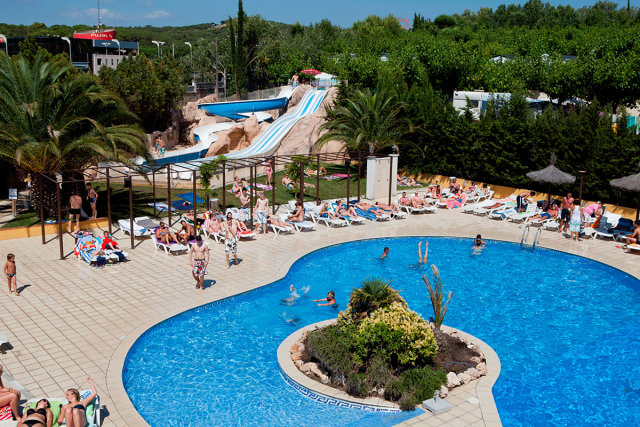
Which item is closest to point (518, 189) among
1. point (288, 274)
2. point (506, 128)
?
point (506, 128)

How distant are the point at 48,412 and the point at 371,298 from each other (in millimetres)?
4988

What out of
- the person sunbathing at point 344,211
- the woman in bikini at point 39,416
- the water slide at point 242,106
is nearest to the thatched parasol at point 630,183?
the person sunbathing at point 344,211

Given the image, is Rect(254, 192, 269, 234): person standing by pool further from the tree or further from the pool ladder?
the tree

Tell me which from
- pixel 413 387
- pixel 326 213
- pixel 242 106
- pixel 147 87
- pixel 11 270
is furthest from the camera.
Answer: pixel 242 106

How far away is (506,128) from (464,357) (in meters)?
16.1

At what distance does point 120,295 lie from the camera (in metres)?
12.7

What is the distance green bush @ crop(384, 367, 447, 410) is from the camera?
8484mm

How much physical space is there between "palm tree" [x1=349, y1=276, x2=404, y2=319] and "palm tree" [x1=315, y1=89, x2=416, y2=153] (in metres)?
15.8

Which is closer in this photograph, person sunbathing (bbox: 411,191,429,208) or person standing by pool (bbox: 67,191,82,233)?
person standing by pool (bbox: 67,191,82,233)

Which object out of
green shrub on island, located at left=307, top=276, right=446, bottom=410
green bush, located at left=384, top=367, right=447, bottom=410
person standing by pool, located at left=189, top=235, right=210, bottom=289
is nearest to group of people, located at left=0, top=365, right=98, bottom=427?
green shrub on island, located at left=307, top=276, right=446, bottom=410

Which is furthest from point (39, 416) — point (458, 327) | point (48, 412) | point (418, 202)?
point (418, 202)

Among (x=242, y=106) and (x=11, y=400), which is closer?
(x=11, y=400)

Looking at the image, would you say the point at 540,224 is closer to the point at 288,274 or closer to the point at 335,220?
the point at 335,220

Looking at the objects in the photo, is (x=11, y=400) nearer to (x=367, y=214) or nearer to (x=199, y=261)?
(x=199, y=261)
